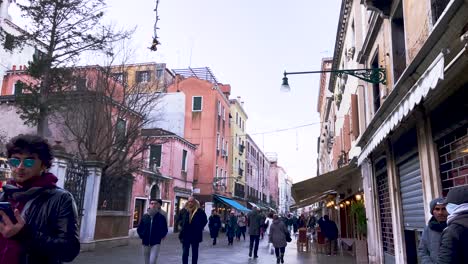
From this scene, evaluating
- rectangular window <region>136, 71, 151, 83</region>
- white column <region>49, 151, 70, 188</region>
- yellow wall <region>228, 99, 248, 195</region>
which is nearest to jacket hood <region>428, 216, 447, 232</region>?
white column <region>49, 151, 70, 188</region>

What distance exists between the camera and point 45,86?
42.0 feet

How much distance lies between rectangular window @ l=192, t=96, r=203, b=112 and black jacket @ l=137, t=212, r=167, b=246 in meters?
29.0

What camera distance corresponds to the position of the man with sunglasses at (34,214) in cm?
205

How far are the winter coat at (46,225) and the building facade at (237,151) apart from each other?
40264mm

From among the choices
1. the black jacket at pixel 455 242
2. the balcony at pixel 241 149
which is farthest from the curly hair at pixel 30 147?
the balcony at pixel 241 149

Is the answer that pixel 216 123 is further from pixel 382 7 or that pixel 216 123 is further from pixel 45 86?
pixel 382 7

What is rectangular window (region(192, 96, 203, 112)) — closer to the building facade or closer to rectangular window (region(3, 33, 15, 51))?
the building facade

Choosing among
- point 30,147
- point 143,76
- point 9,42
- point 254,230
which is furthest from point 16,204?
point 143,76

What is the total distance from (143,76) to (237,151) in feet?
91.2

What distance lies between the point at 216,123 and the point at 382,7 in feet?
92.5

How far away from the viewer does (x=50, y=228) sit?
2.25 metres

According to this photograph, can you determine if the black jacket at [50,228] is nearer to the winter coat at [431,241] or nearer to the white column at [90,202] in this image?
the winter coat at [431,241]

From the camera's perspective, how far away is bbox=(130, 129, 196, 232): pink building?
25.1m

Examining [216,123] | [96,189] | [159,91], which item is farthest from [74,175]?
[216,123]
